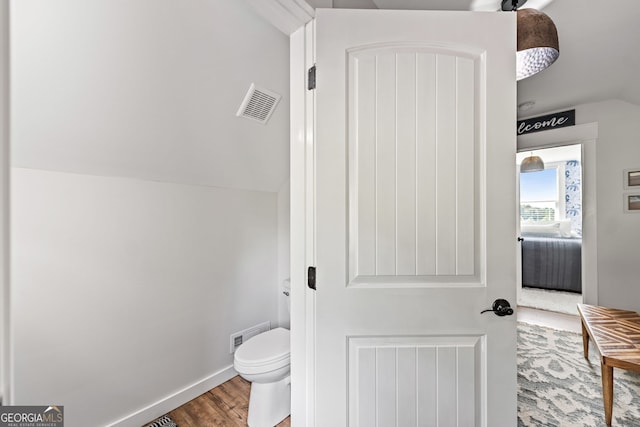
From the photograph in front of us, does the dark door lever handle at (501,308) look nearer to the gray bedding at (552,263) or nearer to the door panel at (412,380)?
the door panel at (412,380)

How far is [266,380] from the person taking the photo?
1.58m

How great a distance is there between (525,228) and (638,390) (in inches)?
173

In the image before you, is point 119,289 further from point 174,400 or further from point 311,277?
point 311,277

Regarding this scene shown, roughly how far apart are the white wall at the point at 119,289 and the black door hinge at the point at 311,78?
1.14 metres

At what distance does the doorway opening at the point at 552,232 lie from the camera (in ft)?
13.2

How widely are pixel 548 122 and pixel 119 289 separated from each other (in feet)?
14.2

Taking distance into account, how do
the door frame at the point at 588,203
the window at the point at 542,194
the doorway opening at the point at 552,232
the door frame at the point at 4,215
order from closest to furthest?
1. the door frame at the point at 4,215
2. the door frame at the point at 588,203
3. the doorway opening at the point at 552,232
4. the window at the point at 542,194

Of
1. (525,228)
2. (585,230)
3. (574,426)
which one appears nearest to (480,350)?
(574,426)

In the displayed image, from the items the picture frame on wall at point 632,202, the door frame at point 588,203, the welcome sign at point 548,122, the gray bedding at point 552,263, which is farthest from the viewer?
the gray bedding at point 552,263

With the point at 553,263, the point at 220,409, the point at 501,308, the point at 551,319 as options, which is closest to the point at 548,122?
the point at 551,319

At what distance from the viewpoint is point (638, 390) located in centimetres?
186

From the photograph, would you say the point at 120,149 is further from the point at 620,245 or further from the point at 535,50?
the point at 620,245

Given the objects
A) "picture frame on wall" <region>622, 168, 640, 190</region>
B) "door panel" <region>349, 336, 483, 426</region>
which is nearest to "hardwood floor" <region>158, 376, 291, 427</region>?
"door panel" <region>349, 336, 483, 426</region>

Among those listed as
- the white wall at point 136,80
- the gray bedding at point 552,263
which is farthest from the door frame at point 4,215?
the gray bedding at point 552,263
